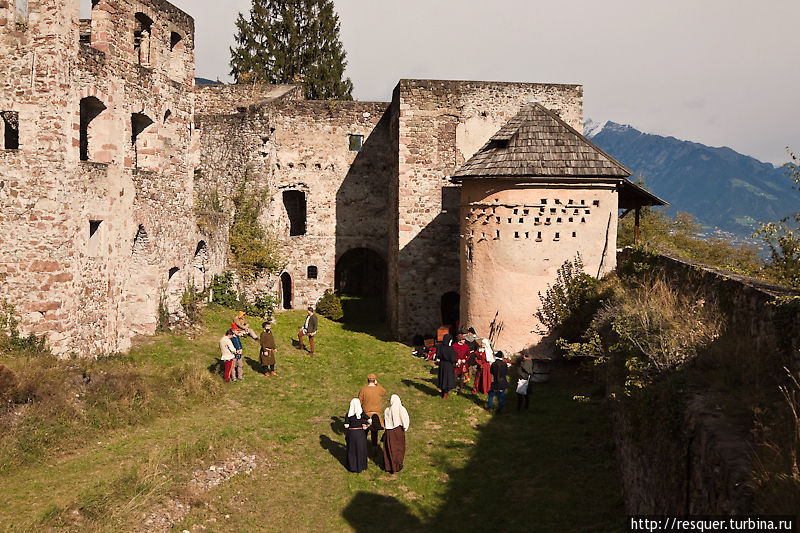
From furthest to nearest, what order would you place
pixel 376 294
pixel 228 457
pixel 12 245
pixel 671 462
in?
1. pixel 376 294
2. pixel 12 245
3. pixel 228 457
4. pixel 671 462

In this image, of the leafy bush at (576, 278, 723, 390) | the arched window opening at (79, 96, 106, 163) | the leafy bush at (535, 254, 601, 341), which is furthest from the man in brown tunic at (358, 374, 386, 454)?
the arched window opening at (79, 96, 106, 163)

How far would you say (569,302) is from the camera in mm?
15562

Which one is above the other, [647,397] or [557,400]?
[647,397]

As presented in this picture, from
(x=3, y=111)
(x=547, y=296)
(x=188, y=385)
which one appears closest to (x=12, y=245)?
(x=3, y=111)

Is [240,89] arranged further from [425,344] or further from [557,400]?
[557,400]

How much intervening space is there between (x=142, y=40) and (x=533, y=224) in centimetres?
1210

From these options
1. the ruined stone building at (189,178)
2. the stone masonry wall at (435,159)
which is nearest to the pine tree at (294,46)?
the ruined stone building at (189,178)

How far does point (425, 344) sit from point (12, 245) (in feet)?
37.8

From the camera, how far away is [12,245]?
12828 millimetres

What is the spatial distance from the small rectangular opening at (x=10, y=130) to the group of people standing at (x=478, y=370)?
11.1 metres

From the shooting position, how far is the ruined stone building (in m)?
12.9

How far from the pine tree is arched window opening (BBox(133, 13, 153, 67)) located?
1807cm

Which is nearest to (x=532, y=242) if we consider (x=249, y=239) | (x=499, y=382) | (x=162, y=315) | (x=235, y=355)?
(x=499, y=382)

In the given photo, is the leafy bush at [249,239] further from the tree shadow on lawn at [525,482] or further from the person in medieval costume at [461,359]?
the tree shadow on lawn at [525,482]
